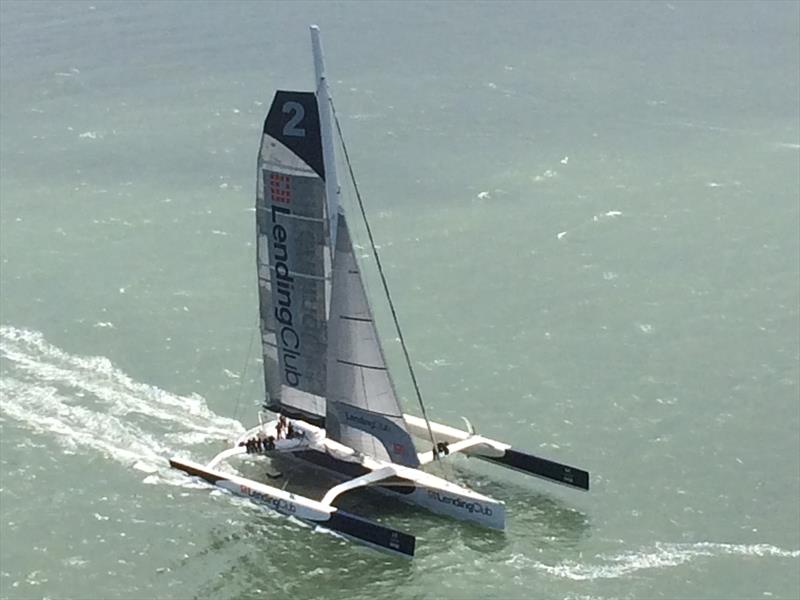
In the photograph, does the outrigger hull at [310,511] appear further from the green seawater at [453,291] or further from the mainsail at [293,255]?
the mainsail at [293,255]

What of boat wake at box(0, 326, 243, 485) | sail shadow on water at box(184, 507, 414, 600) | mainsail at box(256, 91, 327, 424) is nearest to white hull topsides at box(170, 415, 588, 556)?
sail shadow on water at box(184, 507, 414, 600)

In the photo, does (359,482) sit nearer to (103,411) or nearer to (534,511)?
(534,511)

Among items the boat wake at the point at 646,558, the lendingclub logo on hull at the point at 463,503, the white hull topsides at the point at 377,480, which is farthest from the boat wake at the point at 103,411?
the boat wake at the point at 646,558

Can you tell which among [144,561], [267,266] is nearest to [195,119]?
[267,266]

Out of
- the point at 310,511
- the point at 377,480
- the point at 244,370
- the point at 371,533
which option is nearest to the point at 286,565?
the point at 310,511

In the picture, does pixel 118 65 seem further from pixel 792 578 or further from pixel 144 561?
pixel 792 578

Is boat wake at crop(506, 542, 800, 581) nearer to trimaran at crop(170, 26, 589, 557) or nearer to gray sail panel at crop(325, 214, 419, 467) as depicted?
trimaran at crop(170, 26, 589, 557)
